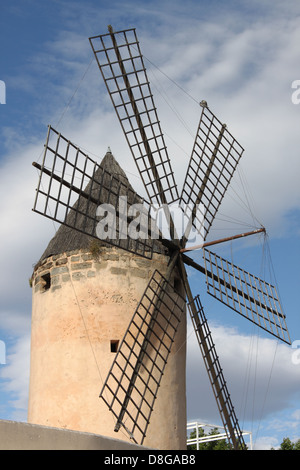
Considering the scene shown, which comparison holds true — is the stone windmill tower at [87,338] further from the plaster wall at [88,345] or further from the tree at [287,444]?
the tree at [287,444]

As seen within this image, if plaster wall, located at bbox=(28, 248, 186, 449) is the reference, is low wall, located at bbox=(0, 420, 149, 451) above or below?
below

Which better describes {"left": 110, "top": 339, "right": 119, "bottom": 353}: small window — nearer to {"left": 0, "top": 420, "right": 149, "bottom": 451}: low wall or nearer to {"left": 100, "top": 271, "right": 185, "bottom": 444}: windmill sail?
{"left": 100, "top": 271, "right": 185, "bottom": 444}: windmill sail

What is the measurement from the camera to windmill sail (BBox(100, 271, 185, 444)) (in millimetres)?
8047

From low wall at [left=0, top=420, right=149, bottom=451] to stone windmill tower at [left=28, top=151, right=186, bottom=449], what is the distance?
261cm

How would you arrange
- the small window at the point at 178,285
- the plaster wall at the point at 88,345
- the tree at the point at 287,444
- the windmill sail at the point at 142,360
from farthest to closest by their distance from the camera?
the tree at the point at 287,444 → the small window at the point at 178,285 → the plaster wall at the point at 88,345 → the windmill sail at the point at 142,360

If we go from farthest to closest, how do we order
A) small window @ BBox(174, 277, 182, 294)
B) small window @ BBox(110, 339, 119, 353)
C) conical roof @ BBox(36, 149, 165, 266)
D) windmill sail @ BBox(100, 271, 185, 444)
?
1. small window @ BBox(174, 277, 182, 294)
2. conical roof @ BBox(36, 149, 165, 266)
3. small window @ BBox(110, 339, 119, 353)
4. windmill sail @ BBox(100, 271, 185, 444)

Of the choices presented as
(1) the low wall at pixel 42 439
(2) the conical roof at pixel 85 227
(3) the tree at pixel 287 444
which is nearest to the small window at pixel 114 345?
(2) the conical roof at pixel 85 227

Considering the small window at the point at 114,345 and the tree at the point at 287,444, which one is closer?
the small window at the point at 114,345

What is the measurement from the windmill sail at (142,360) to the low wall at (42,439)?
7.16ft

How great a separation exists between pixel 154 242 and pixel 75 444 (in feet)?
13.6

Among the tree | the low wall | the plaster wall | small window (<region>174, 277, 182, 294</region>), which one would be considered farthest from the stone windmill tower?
the tree

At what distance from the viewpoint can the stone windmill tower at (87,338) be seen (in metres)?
8.23

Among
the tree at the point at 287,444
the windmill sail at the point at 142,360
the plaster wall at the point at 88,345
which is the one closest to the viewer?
the windmill sail at the point at 142,360

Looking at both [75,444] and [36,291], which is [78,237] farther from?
[75,444]
